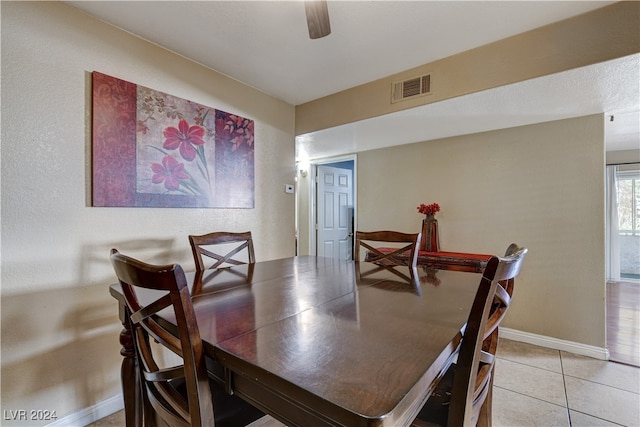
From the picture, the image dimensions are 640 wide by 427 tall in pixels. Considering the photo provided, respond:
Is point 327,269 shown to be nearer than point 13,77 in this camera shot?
No

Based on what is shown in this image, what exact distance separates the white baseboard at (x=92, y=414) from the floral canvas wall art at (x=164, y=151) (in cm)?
122

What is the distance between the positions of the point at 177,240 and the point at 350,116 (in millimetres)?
1853

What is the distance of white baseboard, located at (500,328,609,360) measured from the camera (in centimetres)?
234

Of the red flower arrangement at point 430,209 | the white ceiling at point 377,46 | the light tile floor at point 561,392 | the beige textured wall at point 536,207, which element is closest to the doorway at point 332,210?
the red flower arrangement at point 430,209

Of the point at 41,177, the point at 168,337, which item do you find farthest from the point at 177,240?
the point at 168,337

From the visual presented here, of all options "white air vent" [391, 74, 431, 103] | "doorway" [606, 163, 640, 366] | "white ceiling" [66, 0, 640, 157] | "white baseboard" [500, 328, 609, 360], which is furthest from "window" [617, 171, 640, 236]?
"white air vent" [391, 74, 431, 103]

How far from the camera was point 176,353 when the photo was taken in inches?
30.1

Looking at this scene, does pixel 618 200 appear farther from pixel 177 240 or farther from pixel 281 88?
pixel 177 240

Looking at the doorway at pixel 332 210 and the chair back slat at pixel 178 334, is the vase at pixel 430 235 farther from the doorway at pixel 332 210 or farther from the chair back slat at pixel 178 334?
the chair back slat at pixel 178 334

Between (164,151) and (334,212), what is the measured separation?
3090 mm

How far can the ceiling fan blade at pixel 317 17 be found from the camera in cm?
121

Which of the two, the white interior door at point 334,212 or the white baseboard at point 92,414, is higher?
the white interior door at point 334,212

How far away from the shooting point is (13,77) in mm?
1414

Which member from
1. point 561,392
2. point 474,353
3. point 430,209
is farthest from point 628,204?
point 474,353
